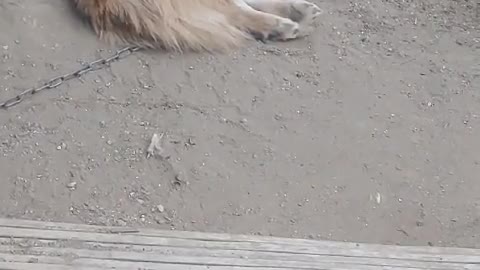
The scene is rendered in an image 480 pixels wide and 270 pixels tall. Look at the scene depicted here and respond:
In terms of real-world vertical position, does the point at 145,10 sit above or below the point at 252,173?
above

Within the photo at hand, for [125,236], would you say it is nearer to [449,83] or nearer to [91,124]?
[91,124]

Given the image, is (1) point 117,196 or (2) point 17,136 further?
(2) point 17,136

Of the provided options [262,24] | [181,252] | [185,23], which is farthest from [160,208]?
[262,24]

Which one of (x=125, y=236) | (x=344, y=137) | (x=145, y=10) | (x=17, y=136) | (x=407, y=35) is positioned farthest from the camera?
(x=407, y=35)

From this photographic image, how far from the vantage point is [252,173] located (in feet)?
9.86

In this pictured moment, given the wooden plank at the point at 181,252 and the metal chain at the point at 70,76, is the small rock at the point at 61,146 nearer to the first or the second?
the metal chain at the point at 70,76

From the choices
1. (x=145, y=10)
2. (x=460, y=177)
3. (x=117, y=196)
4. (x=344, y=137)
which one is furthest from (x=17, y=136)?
(x=460, y=177)

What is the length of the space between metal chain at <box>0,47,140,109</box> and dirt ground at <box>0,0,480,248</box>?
0.11 ft

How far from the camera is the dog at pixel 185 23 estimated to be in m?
3.47

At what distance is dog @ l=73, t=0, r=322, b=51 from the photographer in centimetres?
347

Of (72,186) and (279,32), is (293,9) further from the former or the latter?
(72,186)

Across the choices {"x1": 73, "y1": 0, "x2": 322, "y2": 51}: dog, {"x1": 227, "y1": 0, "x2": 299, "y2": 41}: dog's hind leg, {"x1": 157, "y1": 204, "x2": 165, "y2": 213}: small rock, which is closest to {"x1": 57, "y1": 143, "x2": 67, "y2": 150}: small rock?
{"x1": 157, "y1": 204, "x2": 165, "y2": 213}: small rock

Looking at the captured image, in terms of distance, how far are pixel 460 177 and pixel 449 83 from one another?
60cm

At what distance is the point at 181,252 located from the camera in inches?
88.3
